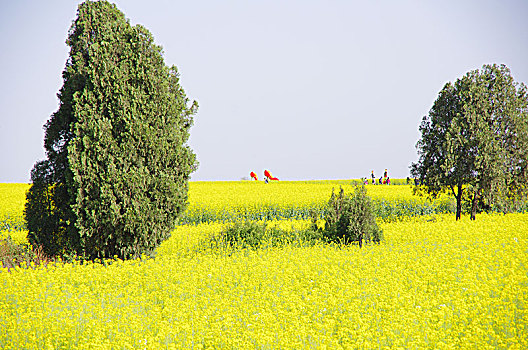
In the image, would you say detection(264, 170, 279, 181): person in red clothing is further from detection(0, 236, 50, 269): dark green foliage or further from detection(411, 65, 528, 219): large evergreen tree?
detection(0, 236, 50, 269): dark green foliage

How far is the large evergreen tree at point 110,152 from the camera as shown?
10680 millimetres

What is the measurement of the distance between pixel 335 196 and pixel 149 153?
7.04 m

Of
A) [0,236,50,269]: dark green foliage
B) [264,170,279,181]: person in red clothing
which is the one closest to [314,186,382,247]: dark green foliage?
[0,236,50,269]: dark green foliage

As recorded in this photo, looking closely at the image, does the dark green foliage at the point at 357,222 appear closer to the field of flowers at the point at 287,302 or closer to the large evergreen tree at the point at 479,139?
the field of flowers at the point at 287,302

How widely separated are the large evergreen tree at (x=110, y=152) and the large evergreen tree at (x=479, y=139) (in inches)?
479

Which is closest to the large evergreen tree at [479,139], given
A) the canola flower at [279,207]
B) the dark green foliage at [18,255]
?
the canola flower at [279,207]

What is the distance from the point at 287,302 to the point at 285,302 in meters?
0.04

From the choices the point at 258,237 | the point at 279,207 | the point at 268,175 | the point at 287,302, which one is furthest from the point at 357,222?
the point at 268,175

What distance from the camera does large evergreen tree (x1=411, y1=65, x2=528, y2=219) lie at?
59.0 feet

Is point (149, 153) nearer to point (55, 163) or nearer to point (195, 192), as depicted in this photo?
point (55, 163)

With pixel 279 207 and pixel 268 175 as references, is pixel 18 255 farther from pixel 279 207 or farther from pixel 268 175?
pixel 268 175

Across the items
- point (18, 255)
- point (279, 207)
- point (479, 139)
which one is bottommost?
point (18, 255)

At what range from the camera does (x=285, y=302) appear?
6.91 meters

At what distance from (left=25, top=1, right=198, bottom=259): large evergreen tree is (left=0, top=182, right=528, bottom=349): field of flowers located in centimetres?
118
